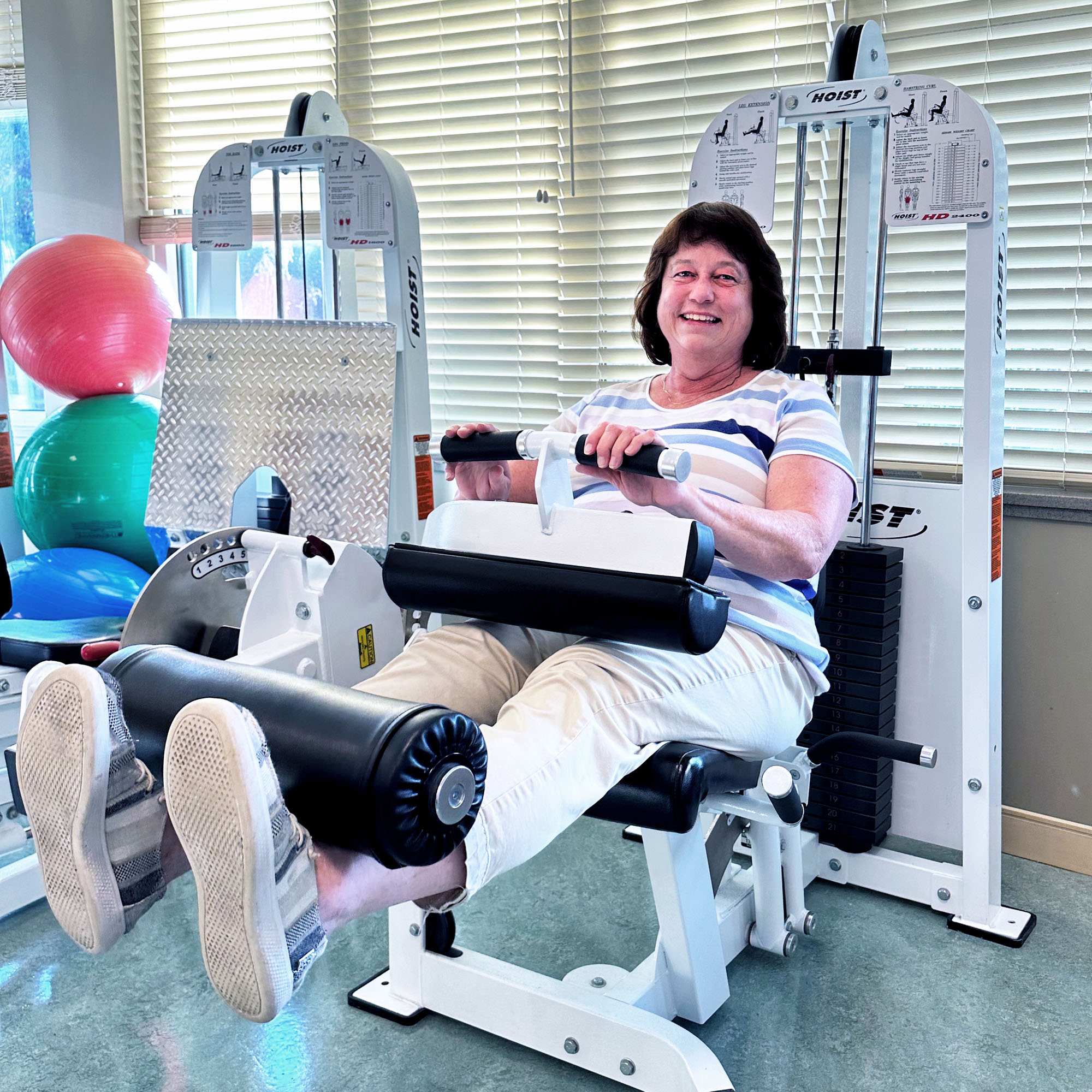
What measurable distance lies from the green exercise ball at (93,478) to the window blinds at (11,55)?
1.58 m

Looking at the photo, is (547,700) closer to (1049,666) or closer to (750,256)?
(750,256)

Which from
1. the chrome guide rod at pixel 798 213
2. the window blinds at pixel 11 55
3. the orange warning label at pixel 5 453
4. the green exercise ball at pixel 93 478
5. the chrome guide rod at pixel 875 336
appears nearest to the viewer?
the chrome guide rod at pixel 875 336

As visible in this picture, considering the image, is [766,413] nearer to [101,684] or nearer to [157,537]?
[101,684]

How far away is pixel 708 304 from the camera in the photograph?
1890mm

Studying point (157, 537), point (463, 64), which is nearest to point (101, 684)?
point (157, 537)

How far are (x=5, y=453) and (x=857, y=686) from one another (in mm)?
2498

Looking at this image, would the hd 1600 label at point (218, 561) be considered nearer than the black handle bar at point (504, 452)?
No

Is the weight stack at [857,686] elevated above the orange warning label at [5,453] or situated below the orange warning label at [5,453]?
below

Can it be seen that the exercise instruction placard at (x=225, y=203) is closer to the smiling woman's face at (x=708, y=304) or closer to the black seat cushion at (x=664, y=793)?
the smiling woman's face at (x=708, y=304)

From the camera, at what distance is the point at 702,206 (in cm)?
194

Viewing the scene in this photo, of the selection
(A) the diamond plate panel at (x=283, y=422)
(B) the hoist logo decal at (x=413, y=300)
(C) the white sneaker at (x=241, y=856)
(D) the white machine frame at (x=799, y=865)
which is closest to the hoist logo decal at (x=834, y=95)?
(D) the white machine frame at (x=799, y=865)

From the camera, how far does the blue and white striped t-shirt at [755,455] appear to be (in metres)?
1.68

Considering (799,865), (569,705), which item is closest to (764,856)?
(799,865)

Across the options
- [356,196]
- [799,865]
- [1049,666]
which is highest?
[356,196]
